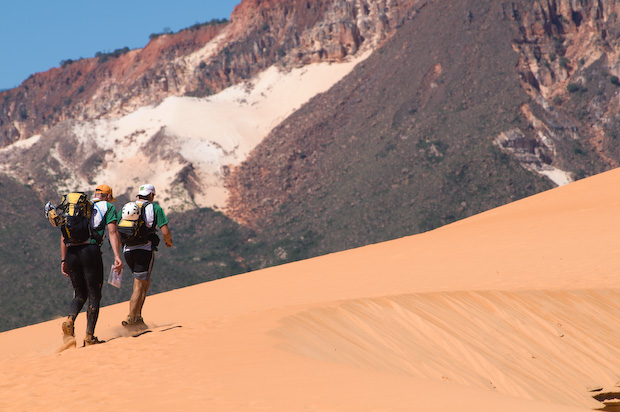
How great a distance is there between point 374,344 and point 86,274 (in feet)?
10.3

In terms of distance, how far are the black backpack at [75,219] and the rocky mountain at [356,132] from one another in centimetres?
2794

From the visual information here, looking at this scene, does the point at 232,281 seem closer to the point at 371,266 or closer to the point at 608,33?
the point at 371,266

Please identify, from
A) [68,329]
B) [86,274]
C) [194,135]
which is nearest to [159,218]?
[86,274]

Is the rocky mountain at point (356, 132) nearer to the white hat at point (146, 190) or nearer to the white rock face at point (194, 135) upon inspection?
the white rock face at point (194, 135)

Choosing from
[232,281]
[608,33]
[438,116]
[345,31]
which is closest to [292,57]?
[345,31]

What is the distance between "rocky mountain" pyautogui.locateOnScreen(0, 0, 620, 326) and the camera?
47.0 metres

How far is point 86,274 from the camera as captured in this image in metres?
8.80

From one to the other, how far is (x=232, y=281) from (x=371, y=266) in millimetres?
3531

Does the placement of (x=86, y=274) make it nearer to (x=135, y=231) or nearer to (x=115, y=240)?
(x=115, y=240)

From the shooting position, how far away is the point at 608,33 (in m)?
56.5

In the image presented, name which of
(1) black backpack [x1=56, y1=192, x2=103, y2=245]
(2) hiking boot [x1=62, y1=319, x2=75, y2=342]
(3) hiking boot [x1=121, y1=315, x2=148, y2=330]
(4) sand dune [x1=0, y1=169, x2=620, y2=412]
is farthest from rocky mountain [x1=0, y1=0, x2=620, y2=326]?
(1) black backpack [x1=56, y1=192, x2=103, y2=245]

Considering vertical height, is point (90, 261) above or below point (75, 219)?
below

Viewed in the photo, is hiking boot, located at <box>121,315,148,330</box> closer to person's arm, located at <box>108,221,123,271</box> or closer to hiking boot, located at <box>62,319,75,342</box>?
hiking boot, located at <box>62,319,75,342</box>

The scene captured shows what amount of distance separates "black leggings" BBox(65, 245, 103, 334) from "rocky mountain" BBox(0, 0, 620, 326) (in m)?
27.7
